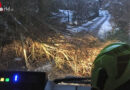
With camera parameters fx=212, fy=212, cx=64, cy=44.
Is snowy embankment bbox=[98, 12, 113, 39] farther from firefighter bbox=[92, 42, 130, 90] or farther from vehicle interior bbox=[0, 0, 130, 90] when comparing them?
firefighter bbox=[92, 42, 130, 90]

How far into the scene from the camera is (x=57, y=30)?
1.48m

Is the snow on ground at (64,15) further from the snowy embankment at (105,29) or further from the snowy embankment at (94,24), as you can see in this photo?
the snowy embankment at (105,29)

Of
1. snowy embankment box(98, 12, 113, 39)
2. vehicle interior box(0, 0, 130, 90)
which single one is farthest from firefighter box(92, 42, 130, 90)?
snowy embankment box(98, 12, 113, 39)

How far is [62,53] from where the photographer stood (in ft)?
4.63

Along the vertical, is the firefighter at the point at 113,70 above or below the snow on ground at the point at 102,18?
below

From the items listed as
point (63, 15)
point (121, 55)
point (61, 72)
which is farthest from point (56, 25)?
point (121, 55)

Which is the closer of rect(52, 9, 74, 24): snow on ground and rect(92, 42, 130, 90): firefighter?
rect(92, 42, 130, 90): firefighter

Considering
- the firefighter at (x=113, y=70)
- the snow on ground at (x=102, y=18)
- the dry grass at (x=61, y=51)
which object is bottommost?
the dry grass at (x=61, y=51)

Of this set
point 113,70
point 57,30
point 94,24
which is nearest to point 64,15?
point 57,30

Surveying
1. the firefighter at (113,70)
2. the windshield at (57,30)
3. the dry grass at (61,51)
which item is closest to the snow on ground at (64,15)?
the windshield at (57,30)

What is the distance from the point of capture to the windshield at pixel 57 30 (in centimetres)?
142

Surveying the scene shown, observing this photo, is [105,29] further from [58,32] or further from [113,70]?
[113,70]

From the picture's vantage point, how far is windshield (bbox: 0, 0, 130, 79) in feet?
4.65

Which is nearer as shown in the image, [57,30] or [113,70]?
[113,70]
